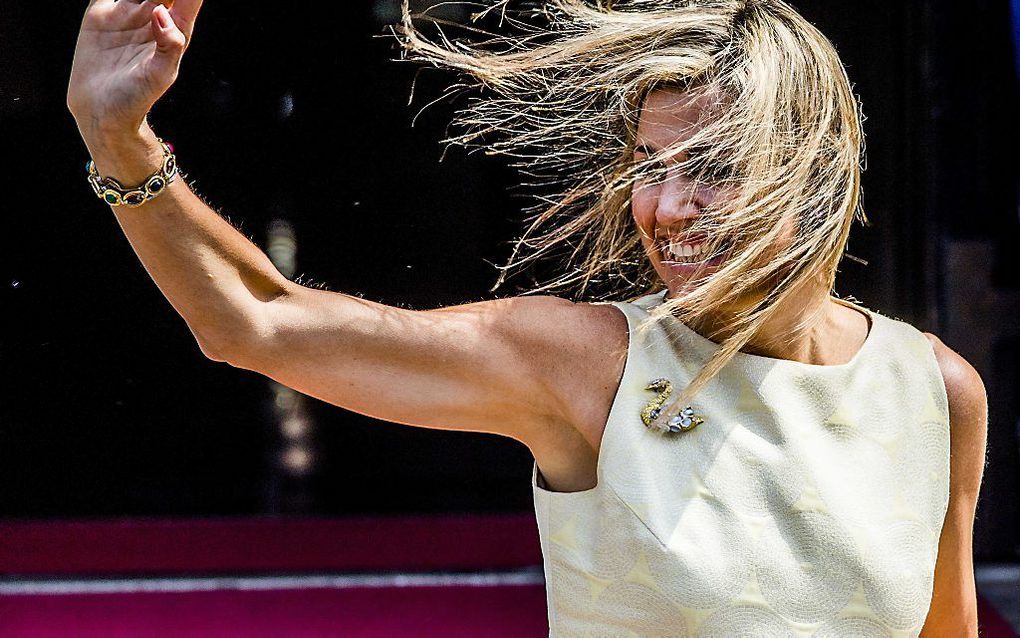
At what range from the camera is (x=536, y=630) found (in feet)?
8.38

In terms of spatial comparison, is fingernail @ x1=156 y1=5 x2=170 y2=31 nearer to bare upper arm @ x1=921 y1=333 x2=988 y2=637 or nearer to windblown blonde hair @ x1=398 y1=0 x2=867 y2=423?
windblown blonde hair @ x1=398 y1=0 x2=867 y2=423

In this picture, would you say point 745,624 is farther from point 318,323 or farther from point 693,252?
point 318,323

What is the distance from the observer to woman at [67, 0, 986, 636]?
1.24 meters

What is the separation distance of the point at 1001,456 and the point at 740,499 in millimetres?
1846

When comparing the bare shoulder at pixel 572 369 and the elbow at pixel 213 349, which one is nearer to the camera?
the elbow at pixel 213 349

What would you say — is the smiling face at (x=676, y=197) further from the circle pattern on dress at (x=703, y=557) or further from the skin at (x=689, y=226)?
the circle pattern on dress at (x=703, y=557)

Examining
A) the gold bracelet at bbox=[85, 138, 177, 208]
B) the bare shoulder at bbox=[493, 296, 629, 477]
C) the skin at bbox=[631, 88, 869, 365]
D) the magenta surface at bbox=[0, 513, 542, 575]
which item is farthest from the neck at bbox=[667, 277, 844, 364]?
the magenta surface at bbox=[0, 513, 542, 575]

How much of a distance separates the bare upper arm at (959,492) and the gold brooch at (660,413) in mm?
352

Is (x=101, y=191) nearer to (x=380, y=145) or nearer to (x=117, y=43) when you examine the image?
(x=117, y=43)

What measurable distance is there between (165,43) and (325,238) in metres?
1.59

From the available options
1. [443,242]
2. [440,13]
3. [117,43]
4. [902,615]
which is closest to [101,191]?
[117,43]

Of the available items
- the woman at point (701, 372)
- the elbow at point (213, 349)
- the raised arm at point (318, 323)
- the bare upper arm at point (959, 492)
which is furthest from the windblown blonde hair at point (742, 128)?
the elbow at point (213, 349)

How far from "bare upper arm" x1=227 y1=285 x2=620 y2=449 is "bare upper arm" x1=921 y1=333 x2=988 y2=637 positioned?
44cm

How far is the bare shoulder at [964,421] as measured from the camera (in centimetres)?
146
